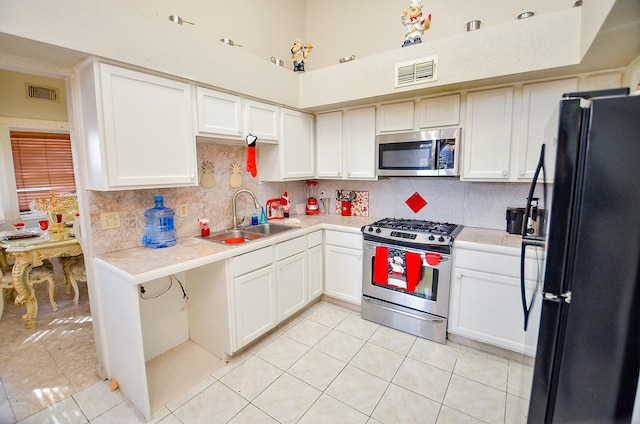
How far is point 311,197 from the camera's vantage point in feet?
12.2

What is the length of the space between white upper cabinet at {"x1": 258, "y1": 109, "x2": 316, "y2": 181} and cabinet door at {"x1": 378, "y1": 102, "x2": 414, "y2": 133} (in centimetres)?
84

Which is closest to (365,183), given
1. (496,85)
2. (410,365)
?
(496,85)

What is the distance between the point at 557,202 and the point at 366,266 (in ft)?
6.34

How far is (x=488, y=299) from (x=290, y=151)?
224 centimetres

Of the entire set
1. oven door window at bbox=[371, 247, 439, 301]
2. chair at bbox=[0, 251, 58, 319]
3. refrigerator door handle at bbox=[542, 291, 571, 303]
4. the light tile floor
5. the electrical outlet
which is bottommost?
the light tile floor

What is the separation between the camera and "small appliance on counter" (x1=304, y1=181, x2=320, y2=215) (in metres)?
3.63

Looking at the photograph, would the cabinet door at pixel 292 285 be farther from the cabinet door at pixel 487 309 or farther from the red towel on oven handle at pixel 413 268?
the cabinet door at pixel 487 309

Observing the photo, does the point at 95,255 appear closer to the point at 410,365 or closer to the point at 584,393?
the point at 410,365

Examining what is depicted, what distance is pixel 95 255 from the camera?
195cm

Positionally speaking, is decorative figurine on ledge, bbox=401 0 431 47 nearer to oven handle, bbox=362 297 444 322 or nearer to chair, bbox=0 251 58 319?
oven handle, bbox=362 297 444 322

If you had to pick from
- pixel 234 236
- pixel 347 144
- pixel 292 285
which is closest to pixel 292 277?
pixel 292 285

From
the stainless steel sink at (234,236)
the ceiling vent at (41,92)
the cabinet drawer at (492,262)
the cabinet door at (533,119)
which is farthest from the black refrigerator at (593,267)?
the ceiling vent at (41,92)

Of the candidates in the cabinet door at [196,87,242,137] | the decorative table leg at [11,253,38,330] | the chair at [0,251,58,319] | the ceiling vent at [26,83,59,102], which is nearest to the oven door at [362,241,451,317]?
the cabinet door at [196,87,242,137]

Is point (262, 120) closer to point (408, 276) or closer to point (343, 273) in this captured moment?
point (343, 273)
